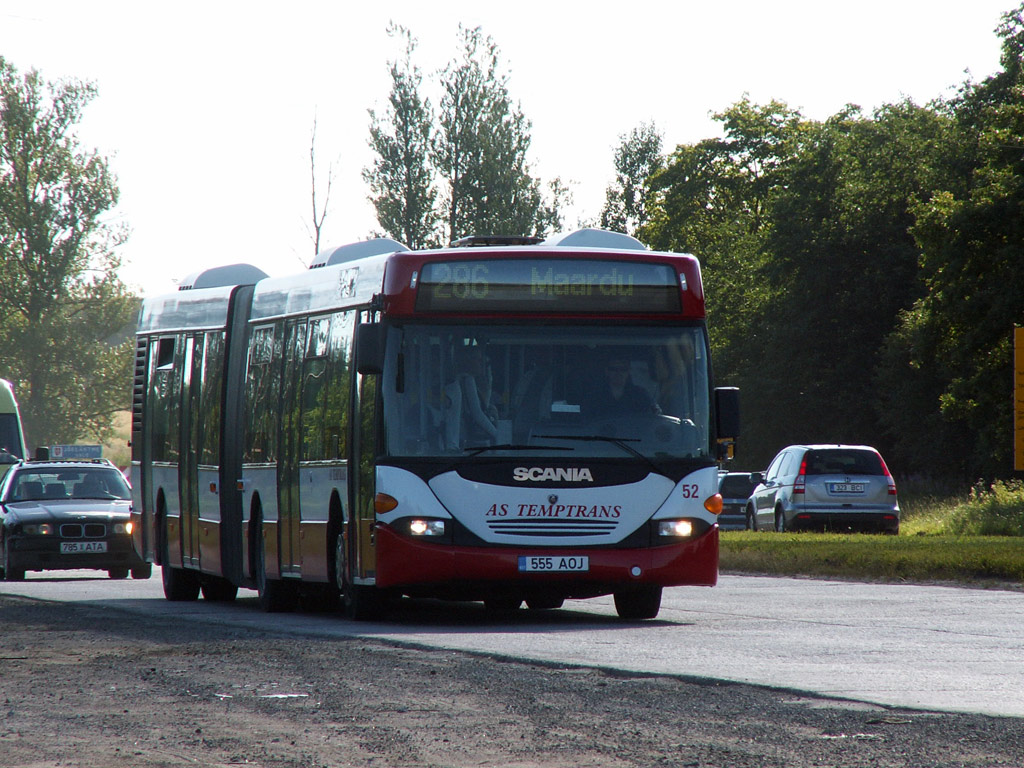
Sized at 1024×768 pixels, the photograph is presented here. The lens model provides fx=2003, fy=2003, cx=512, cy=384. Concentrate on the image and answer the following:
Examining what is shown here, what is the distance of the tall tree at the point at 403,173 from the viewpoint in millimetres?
72312

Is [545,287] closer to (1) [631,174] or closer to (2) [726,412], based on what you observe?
(2) [726,412]

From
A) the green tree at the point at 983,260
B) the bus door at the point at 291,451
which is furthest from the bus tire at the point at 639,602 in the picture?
the green tree at the point at 983,260

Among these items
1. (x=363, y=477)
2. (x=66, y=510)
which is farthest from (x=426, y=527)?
(x=66, y=510)

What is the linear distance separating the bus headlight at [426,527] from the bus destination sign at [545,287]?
164 centimetres

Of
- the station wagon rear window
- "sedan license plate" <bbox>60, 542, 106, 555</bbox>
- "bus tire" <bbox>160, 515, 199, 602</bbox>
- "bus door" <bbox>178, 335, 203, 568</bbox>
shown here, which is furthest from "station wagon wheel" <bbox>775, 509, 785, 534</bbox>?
"bus door" <bbox>178, 335, 203, 568</bbox>

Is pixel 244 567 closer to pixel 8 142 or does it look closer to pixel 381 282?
pixel 381 282

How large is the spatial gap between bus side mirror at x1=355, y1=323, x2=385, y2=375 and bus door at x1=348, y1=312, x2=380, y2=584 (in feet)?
0.69

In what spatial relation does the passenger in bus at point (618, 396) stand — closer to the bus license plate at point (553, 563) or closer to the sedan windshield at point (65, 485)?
the bus license plate at point (553, 563)

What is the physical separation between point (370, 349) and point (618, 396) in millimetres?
1943

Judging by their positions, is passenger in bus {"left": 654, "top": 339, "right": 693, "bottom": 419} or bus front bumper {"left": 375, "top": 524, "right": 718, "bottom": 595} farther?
passenger in bus {"left": 654, "top": 339, "right": 693, "bottom": 419}

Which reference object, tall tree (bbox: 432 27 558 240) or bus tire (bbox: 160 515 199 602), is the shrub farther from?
tall tree (bbox: 432 27 558 240)

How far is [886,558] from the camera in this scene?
23766 mm

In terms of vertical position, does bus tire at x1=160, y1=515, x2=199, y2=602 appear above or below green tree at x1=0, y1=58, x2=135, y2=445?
below

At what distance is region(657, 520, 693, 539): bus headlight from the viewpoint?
15398 millimetres
